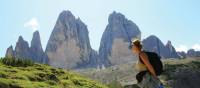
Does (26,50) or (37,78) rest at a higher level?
(26,50)

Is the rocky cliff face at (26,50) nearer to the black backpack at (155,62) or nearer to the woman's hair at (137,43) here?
the woman's hair at (137,43)

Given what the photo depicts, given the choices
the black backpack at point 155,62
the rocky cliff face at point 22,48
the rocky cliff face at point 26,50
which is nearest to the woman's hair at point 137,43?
the black backpack at point 155,62

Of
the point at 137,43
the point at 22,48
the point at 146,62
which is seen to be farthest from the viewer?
the point at 22,48

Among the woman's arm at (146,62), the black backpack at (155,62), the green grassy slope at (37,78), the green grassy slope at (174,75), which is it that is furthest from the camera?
the green grassy slope at (174,75)

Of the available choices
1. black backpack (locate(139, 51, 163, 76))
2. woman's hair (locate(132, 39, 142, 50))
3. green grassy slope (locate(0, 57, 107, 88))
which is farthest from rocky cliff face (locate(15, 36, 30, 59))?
black backpack (locate(139, 51, 163, 76))

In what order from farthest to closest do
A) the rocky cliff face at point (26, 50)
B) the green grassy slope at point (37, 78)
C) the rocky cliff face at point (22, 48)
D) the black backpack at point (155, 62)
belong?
the rocky cliff face at point (22, 48)
the rocky cliff face at point (26, 50)
the green grassy slope at point (37, 78)
the black backpack at point (155, 62)

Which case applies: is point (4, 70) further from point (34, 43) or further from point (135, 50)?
point (34, 43)

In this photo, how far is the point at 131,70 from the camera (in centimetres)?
13162

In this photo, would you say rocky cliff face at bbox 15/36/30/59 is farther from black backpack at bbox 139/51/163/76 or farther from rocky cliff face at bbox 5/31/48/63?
black backpack at bbox 139/51/163/76

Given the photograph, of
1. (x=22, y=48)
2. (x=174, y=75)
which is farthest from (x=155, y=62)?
(x=22, y=48)

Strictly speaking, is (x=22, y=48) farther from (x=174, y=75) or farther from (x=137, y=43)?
(x=137, y=43)

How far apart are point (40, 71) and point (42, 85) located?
5294 millimetres

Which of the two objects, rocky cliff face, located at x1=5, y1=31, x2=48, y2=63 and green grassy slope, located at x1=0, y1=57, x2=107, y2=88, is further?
rocky cliff face, located at x1=5, y1=31, x2=48, y2=63

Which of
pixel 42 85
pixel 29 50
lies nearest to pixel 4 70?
pixel 42 85
